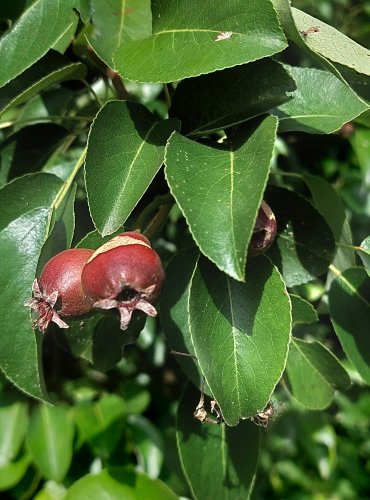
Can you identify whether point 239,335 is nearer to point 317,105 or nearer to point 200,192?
point 200,192

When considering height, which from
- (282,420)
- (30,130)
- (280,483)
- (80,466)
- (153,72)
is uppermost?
(153,72)

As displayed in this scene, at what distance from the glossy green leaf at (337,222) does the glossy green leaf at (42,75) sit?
36 centimetres

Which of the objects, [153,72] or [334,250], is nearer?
[153,72]

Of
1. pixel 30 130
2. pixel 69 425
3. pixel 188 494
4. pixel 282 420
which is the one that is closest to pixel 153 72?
pixel 30 130

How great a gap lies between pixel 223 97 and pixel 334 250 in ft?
0.83

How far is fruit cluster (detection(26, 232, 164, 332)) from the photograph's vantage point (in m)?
0.64

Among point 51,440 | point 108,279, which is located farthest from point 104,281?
point 51,440

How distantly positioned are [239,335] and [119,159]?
0.22 m

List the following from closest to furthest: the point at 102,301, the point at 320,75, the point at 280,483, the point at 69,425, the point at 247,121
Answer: the point at 102,301 → the point at 247,121 → the point at 320,75 → the point at 69,425 → the point at 280,483

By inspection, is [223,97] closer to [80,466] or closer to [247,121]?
[247,121]

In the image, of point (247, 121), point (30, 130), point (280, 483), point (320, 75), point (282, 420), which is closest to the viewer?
point (247, 121)

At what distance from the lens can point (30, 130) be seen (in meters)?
1.03

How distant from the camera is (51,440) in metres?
1.25

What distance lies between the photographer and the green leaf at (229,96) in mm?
726
